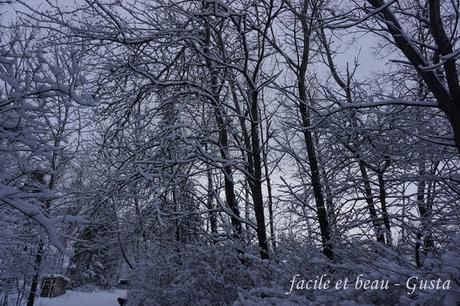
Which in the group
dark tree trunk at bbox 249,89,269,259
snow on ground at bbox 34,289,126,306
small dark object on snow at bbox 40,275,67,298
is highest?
dark tree trunk at bbox 249,89,269,259

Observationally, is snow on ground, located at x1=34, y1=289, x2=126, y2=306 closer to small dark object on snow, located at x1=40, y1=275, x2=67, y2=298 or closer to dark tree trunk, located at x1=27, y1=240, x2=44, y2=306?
small dark object on snow, located at x1=40, y1=275, x2=67, y2=298

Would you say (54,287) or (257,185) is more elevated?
(257,185)

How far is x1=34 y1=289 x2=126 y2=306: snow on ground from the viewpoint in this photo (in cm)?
2085

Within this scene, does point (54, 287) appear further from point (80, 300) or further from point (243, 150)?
point (243, 150)

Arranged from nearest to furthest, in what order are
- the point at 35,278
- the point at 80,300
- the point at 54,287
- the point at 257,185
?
the point at 257,185 → the point at 35,278 → the point at 80,300 → the point at 54,287

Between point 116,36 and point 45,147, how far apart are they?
89.7 inches

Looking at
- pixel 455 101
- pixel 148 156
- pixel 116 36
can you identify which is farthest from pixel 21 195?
pixel 455 101

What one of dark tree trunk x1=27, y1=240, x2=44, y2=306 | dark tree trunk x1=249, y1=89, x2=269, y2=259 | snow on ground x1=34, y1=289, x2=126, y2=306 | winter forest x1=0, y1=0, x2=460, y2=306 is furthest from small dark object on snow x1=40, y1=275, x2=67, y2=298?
dark tree trunk x1=249, y1=89, x2=269, y2=259

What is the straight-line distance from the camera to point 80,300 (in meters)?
22.8

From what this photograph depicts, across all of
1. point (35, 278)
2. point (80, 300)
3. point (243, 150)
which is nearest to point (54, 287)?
point (80, 300)

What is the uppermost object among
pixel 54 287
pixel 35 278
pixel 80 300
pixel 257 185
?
pixel 257 185

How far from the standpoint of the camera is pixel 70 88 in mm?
4336

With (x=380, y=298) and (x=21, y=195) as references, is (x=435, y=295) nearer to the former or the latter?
(x=380, y=298)

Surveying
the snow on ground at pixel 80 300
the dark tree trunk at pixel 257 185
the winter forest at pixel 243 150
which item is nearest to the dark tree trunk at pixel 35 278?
the snow on ground at pixel 80 300
